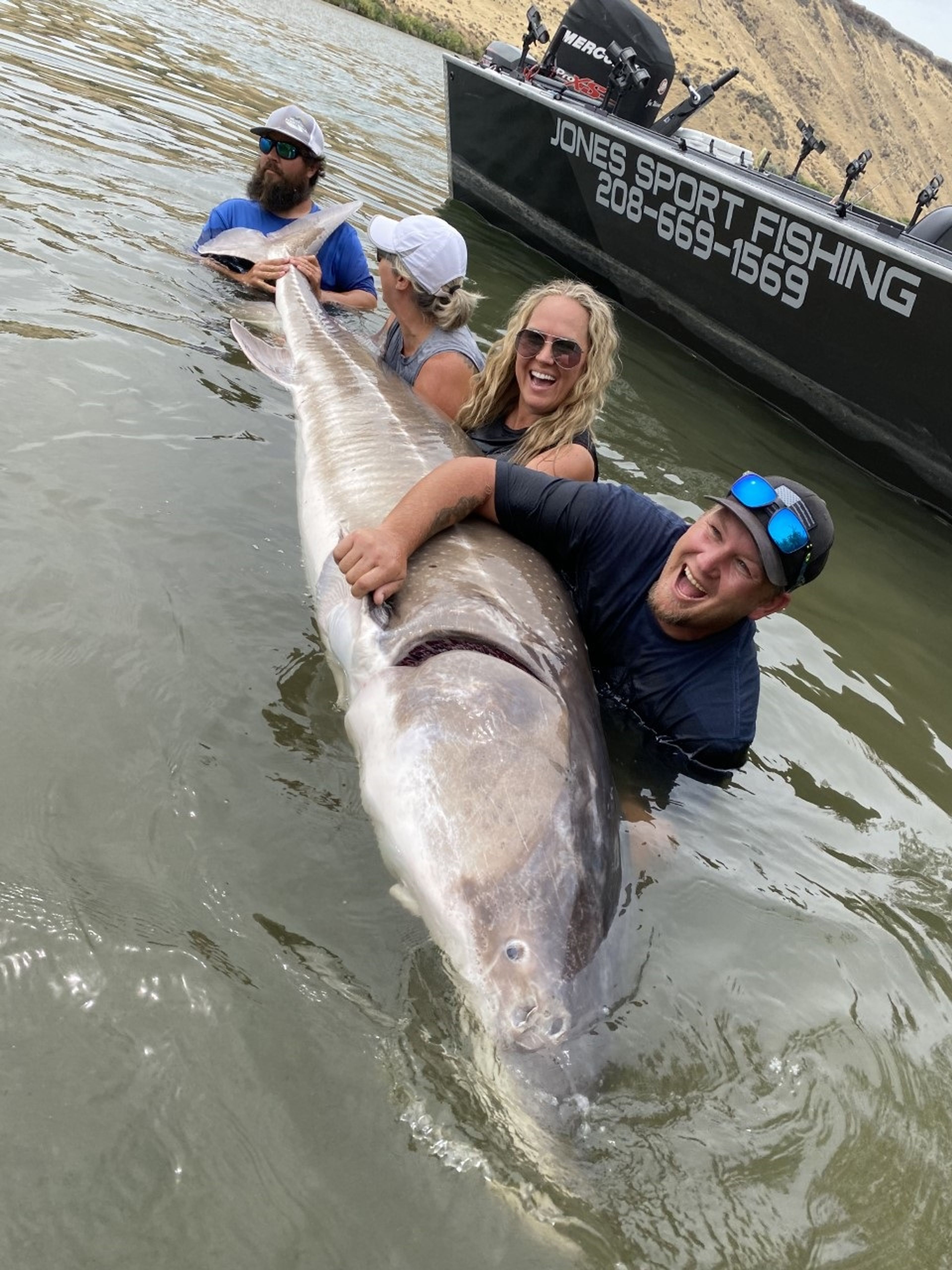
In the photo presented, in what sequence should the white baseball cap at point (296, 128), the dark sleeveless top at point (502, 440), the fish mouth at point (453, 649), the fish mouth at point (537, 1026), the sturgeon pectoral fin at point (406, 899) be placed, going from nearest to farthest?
1. the fish mouth at point (537, 1026)
2. the sturgeon pectoral fin at point (406, 899)
3. the fish mouth at point (453, 649)
4. the dark sleeveless top at point (502, 440)
5. the white baseball cap at point (296, 128)

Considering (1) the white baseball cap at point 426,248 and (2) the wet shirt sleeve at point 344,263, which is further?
(2) the wet shirt sleeve at point 344,263

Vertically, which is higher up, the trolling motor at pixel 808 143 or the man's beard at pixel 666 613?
the trolling motor at pixel 808 143

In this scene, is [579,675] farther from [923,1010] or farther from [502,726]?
[923,1010]

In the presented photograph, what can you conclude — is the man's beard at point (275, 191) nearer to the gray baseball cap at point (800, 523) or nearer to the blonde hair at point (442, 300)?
the blonde hair at point (442, 300)

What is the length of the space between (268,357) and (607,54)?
7.51 m

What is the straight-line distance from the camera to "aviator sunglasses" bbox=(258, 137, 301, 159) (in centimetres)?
598

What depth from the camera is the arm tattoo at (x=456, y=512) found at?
10.3 ft

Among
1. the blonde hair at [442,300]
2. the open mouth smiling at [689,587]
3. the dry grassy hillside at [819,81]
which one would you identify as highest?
the dry grassy hillside at [819,81]

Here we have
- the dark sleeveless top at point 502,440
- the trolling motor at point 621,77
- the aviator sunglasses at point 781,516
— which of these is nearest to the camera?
the aviator sunglasses at point 781,516

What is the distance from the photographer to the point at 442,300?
4426 millimetres

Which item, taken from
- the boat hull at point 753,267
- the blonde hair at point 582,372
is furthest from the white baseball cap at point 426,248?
the boat hull at point 753,267

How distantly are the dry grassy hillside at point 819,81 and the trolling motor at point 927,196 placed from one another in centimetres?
6524

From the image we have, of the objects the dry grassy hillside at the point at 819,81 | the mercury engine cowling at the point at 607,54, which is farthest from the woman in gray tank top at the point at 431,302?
the dry grassy hillside at the point at 819,81

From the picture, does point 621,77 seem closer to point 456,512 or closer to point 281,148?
point 281,148
